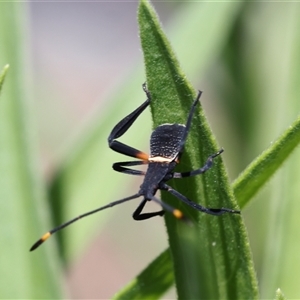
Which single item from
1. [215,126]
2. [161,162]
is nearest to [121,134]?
[161,162]

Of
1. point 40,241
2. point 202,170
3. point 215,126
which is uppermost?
point 202,170

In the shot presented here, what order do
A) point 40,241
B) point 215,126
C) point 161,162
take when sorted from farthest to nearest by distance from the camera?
point 215,126
point 161,162
point 40,241

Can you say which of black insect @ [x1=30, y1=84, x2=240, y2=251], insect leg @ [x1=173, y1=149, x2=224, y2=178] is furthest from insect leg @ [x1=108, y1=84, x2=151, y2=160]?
insect leg @ [x1=173, y1=149, x2=224, y2=178]

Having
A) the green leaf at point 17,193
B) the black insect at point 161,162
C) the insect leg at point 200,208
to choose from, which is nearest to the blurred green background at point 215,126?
the green leaf at point 17,193

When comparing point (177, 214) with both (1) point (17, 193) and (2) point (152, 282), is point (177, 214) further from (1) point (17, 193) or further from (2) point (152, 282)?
(1) point (17, 193)

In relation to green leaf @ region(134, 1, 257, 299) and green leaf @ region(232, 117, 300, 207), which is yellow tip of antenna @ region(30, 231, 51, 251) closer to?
green leaf @ region(134, 1, 257, 299)

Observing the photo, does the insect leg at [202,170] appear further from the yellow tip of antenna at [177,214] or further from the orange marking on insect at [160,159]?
the orange marking on insect at [160,159]
